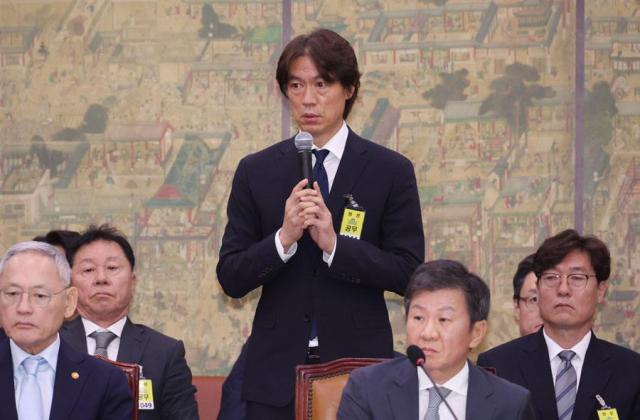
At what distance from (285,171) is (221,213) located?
2165mm

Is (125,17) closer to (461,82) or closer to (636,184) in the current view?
(461,82)

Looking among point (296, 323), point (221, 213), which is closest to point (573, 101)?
point (221, 213)

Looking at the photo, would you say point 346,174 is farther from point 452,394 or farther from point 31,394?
Result: point 31,394

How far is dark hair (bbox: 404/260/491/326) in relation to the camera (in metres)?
3.13

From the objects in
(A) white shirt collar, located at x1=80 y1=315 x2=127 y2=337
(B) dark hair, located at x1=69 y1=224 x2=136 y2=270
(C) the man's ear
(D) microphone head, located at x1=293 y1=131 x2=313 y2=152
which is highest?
(D) microphone head, located at x1=293 y1=131 x2=313 y2=152

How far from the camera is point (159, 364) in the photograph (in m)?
4.16

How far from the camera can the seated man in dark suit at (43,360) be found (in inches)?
122

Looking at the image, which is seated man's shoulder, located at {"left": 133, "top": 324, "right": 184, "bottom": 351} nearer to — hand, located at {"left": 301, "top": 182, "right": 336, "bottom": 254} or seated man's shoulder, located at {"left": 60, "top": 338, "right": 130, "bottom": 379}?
seated man's shoulder, located at {"left": 60, "top": 338, "right": 130, "bottom": 379}

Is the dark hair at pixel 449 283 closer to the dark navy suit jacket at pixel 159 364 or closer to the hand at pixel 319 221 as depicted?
the hand at pixel 319 221

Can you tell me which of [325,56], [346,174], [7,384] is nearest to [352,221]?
[346,174]

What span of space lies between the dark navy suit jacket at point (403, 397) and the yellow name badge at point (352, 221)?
0.48 meters

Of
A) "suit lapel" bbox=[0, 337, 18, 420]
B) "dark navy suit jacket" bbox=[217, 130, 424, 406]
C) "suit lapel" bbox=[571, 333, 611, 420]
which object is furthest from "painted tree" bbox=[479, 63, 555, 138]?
"suit lapel" bbox=[0, 337, 18, 420]

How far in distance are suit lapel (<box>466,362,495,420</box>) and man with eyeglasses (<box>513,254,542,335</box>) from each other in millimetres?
1722

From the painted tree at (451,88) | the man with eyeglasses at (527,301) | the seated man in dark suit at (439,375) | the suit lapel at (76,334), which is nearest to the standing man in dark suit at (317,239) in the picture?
the seated man in dark suit at (439,375)
